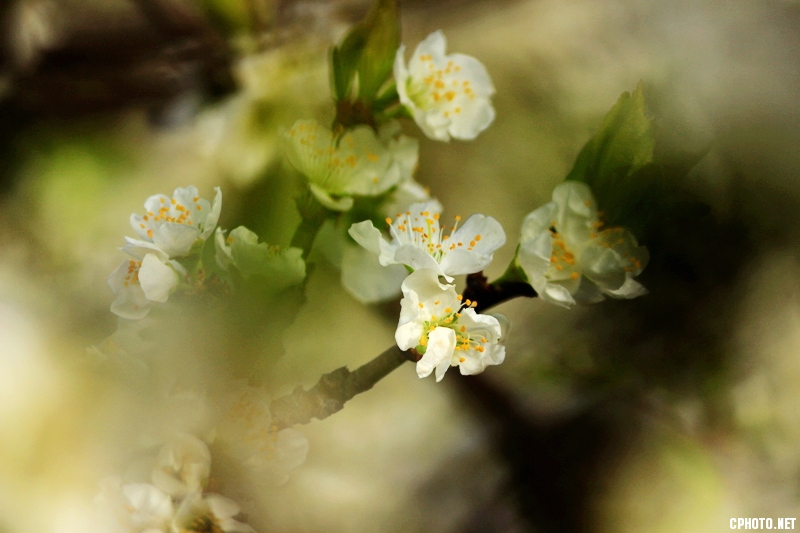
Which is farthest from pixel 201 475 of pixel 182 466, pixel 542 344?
pixel 542 344

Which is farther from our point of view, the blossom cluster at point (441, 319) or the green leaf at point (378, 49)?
the green leaf at point (378, 49)

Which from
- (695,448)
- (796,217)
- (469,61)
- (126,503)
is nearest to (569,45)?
(469,61)

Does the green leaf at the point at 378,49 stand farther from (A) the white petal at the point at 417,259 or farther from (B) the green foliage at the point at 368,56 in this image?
(A) the white petal at the point at 417,259

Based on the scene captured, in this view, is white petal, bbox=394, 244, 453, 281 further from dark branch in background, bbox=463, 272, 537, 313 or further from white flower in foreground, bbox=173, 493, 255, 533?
white flower in foreground, bbox=173, 493, 255, 533

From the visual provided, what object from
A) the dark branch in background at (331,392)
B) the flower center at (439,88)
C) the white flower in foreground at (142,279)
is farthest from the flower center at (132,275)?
the flower center at (439,88)

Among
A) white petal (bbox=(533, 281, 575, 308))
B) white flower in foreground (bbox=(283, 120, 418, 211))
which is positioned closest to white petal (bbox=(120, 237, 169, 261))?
white flower in foreground (bbox=(283, 120, 418, 211))

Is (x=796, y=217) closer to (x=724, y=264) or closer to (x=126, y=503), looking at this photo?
(x=724, y=264)
